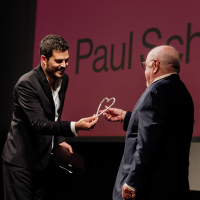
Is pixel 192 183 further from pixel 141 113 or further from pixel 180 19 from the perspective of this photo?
pixel 180 19

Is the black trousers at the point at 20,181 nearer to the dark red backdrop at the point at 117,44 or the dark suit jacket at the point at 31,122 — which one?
the dark suit jacket at the point at 31,122

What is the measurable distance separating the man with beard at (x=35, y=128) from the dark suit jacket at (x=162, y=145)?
1.69ft

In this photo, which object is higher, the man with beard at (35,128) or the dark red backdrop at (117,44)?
the dark red backdrop at (117,44)

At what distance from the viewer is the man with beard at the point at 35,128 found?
6.34 ft

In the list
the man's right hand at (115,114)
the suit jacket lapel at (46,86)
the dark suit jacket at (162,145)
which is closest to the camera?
the dark suit jacket at (162,145)

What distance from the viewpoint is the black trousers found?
199 centimetres

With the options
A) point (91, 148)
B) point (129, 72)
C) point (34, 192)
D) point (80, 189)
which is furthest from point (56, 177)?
point (129, 72)

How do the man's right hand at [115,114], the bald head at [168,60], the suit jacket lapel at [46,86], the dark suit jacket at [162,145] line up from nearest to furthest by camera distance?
the dark suit jacket at [162,145]
the bald head at [168,60]
the suit jacket lapel at [46,86]
the man's right hand at [115,114]

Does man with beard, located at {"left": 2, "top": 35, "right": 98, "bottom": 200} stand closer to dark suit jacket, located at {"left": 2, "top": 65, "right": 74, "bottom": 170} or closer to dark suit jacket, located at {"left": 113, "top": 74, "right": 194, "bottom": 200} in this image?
dark suit jacket, located at {"left": 2, "top": 65, "right": 74, "bottom": 170}

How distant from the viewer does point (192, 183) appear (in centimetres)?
251

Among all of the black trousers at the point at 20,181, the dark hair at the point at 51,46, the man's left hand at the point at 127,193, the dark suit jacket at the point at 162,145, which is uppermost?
the dark hair at the point at 51,46

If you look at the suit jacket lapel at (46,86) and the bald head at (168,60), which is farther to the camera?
the suit jacket lapel at (46,86)

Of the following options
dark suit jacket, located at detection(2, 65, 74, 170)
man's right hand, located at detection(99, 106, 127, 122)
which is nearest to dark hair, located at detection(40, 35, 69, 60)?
dark suit jacket, located at detection(2, 65, 74, 170)

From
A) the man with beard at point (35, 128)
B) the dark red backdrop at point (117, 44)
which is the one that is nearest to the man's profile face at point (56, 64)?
the man with beard at point (35, 128)
